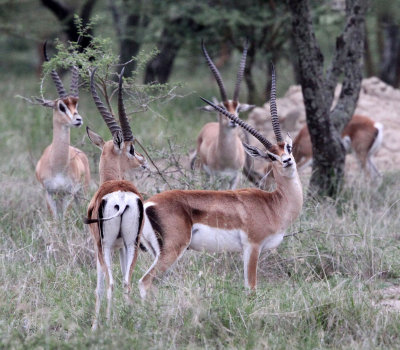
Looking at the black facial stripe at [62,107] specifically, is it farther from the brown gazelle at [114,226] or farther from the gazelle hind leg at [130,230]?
the gazelle hind leg at [130,230]

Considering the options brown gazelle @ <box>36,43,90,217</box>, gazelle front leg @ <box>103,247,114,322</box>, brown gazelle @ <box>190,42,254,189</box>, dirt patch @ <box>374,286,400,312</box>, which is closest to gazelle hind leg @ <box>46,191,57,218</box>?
brown gazelle @ <box>36,43,90,217</box>

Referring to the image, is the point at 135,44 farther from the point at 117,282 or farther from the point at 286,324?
the point at 286,324

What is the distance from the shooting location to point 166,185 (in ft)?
19.1

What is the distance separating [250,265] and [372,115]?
5.91 m

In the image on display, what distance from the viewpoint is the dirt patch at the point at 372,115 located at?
9.21 meters

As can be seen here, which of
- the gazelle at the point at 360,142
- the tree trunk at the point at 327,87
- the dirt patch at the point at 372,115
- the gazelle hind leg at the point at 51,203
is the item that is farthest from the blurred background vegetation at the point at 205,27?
the gazelle hind leg at the point at 51,203

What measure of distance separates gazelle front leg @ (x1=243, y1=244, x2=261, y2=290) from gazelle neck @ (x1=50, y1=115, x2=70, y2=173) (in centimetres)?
258

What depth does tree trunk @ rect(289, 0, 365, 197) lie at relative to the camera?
671 centimetres

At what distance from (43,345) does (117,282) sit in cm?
126

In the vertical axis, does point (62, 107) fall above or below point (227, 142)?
above

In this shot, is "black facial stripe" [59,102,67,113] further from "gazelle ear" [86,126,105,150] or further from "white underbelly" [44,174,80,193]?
"gazelle ear" [86,126,105,150]

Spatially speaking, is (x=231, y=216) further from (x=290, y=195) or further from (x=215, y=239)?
(x=290, y=195)

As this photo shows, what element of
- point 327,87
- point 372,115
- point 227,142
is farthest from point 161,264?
point 372,115

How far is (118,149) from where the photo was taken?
14.9ft
